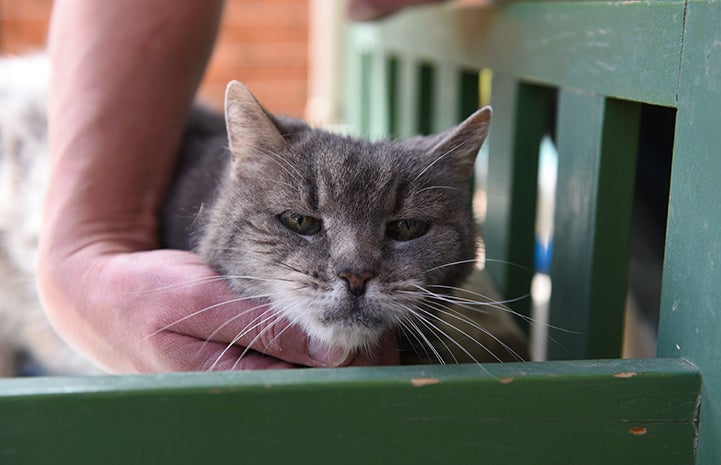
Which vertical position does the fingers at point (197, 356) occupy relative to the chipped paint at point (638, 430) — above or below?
above

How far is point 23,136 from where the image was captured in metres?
2.14

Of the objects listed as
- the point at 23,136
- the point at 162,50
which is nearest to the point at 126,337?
the point at 162,50

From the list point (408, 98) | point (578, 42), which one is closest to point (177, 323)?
point (578, 42)

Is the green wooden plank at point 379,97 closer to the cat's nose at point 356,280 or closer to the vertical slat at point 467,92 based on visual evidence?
the vertical slat at point 467,92

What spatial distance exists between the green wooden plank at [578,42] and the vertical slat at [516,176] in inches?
3.9

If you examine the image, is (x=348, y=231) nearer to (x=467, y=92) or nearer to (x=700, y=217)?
(x=700, y=217)

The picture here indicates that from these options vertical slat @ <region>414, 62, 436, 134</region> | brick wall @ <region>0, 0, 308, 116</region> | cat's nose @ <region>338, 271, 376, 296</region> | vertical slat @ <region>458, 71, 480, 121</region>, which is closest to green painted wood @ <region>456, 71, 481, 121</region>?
vertical slat @ <region>458, 71, 480, 121</region>

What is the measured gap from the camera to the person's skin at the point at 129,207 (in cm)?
123

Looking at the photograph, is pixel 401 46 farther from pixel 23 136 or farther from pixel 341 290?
pixel 341 290

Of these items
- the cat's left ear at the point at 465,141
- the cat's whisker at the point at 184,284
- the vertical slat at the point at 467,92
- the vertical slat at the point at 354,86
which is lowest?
the cat's whisker at the point at 184,284

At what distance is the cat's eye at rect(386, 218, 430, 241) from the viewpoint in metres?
1.36

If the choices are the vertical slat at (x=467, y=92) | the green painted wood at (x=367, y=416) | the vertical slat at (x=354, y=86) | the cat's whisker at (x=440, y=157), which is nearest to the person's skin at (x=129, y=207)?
the green painted wood at (x=367, y=416)

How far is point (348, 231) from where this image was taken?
128cm

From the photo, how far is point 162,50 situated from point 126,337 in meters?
Result: 0.70
